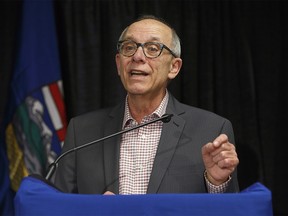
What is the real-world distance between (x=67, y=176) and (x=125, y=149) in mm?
251

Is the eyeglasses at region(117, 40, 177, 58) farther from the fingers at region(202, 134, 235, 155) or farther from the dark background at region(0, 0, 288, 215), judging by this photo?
the dark background at region(0, 0, 288, 215)

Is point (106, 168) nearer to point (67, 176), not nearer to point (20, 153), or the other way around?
point (67, 176)

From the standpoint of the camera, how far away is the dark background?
3.15m

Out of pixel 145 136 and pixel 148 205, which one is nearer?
pixel 148 205

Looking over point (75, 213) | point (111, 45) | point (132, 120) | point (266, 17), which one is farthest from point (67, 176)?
point (266, 17)

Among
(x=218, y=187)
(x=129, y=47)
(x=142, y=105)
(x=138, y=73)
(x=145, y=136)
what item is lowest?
(x=218, y=187)

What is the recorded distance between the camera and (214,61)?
321cm

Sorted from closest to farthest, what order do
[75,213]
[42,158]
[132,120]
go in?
[75,213]
[132,120]
[42,158]

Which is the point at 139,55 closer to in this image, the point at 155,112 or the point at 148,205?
the point at 155,112

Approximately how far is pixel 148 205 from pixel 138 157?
0.76m

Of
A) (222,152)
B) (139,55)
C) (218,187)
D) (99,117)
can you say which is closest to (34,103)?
(99,117)

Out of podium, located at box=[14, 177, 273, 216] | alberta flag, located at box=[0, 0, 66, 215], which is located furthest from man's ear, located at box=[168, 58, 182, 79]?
alberta flag, located at box=[0, 0, 66, 215]

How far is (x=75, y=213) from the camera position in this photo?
3.73ft

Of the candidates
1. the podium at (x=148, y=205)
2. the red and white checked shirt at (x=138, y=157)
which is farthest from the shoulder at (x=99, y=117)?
the podium at (x=148, y=205)
